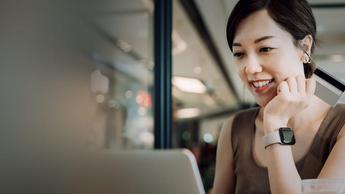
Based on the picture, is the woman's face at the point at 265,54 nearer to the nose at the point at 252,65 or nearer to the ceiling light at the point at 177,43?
the nose at the point at 252,65

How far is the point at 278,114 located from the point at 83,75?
107 centimetres

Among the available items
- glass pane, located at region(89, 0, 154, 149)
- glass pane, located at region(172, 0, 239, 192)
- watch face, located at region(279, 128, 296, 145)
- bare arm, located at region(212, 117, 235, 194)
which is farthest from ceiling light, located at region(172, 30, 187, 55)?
watch face, located at region(279, 128, 296, 145)

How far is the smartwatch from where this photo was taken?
4.28 feet

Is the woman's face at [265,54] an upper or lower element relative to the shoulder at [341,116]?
upper

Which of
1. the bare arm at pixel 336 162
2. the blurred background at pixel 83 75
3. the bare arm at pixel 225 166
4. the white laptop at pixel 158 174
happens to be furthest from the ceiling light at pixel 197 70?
the white laptop at pixel 158 174

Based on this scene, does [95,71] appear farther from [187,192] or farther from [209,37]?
[187,192]

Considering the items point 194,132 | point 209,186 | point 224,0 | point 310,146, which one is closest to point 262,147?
point 310,146

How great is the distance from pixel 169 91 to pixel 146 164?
1404 mm

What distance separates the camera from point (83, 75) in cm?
212

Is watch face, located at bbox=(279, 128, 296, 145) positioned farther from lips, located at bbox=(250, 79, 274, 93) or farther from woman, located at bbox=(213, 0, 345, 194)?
lips, located at bbox=(250, 79, 274, 93)

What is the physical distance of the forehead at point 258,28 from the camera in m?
1.40

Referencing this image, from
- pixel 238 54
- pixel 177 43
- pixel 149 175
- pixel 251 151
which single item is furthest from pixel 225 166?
pixel 177 43

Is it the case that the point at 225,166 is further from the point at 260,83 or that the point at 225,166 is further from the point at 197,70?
the point at 197,70

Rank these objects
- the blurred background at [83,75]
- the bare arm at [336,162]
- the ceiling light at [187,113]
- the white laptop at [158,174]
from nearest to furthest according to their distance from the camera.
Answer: the white laptop at [158,174] < the bare arm at [336,162] < the blurred background at [83,75] < the ceiling light at [187,113]
